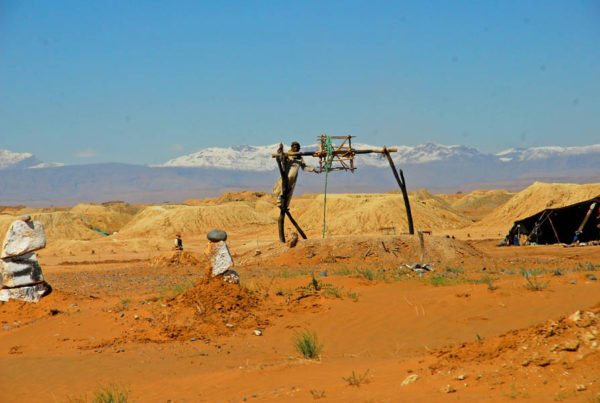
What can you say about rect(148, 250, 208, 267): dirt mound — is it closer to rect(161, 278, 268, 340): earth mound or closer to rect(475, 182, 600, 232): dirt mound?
rect(161, 278, 268, 340): earth mound

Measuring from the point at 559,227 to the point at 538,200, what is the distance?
72.1 feet

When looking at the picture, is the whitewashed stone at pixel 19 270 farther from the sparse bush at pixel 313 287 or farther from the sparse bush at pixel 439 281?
the sparse bush at pixel 439 281

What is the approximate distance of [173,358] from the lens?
10297 millimetres

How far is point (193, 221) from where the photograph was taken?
218 feet

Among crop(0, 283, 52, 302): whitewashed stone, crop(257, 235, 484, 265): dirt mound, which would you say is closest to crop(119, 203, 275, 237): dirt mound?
crop(257, 235, 484, 265): dirt mound

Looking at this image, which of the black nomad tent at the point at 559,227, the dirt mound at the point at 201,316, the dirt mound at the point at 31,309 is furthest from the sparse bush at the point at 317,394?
the black nomad tent at the point at 559,227

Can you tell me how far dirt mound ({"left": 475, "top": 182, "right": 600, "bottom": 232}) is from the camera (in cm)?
5169

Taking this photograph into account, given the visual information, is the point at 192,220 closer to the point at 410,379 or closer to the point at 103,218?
the point at 103,218

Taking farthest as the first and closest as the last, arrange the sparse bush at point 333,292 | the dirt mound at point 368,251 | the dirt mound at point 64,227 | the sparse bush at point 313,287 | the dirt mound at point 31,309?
the dirt mound at point 64,227 < the dirt mound at point 368,251 < the sparse bush at point 313,287 < the sparse bush at point 333,292 < the dirt mound at point 31,309

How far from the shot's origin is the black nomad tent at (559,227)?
30.9 meters

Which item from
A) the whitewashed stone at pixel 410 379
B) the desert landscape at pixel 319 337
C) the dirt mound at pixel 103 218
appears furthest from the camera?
the dirt mound at pixel 103 218

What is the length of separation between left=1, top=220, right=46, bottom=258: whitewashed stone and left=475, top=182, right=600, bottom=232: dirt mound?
41.9 meters

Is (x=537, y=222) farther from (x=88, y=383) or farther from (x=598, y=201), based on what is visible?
(x=88, y=383)

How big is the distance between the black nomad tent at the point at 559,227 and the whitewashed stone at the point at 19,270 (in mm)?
25073
